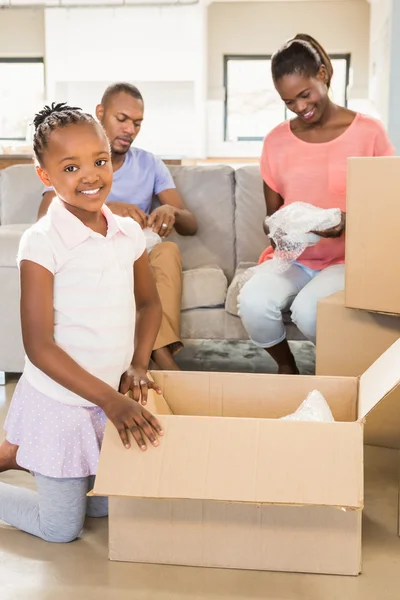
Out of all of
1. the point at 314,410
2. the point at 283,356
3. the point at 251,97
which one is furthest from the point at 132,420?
the point at 251,97

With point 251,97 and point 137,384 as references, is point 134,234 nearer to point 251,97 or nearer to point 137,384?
point 137,384

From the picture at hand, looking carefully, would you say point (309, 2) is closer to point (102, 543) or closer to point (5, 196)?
point (5, 196)

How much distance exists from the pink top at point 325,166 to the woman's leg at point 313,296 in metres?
0.10

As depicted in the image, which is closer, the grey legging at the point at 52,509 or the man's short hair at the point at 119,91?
the grey legging at the point at 52,509

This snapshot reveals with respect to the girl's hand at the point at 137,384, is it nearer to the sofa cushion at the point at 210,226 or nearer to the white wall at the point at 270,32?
the sofa cushion at the point at 210,226

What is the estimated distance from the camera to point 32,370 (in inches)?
60.2

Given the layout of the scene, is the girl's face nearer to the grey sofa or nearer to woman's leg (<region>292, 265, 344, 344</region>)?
woman's leg (<region>292, 265, 344, 344</region>)

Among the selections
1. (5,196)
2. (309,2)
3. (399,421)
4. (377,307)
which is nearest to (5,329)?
(5,196)

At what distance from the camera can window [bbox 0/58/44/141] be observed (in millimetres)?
7914

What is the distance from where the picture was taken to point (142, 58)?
7410 mm

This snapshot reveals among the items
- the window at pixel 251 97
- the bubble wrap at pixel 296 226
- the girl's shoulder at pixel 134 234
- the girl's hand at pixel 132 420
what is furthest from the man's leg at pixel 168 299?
the window at pixel 251 97

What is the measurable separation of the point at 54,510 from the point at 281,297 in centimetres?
102

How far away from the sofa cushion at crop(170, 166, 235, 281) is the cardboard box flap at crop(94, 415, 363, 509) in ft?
5.19

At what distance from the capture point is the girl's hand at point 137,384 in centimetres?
150
